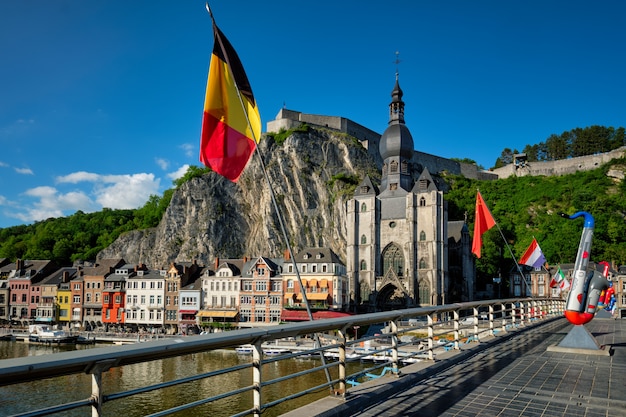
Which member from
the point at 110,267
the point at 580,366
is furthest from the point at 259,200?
the point at 580,366

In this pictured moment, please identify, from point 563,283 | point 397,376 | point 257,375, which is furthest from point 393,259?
point 257,375

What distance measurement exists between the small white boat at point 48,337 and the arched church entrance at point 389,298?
32.5 metres

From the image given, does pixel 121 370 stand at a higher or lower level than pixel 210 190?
lower

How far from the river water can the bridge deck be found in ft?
46.8

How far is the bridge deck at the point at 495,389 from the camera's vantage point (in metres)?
5.65

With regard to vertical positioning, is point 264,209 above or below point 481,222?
above

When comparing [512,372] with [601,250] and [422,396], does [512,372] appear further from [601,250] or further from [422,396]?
[601,250]

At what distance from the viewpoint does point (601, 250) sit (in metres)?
68.4

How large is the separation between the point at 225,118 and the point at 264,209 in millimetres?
68148

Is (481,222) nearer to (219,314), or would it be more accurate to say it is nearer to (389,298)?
(389,298)

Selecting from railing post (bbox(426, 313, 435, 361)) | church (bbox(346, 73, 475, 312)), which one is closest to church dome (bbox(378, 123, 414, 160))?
church (bbox(346, 73, 475, 312))

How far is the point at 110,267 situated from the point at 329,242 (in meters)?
30.7

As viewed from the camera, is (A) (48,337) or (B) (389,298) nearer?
(A) (48,337)

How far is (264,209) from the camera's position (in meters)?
76.8
